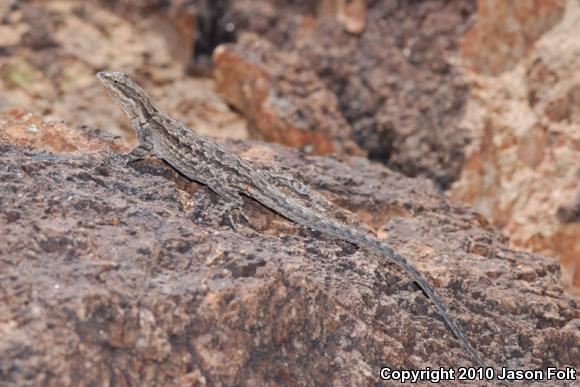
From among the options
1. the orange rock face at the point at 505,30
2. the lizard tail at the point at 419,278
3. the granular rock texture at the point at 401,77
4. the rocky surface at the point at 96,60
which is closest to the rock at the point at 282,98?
the granular rock texture at the point at 401,77

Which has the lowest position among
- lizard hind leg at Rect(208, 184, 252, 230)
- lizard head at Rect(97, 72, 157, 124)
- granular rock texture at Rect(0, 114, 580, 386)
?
granular rock texture at Rect(0, 114, 580, 386)

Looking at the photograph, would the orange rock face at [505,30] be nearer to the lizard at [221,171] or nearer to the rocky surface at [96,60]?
the rocky surface at [96,60]

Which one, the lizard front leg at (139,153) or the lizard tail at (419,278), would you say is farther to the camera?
the lizard front leg at (139,153)

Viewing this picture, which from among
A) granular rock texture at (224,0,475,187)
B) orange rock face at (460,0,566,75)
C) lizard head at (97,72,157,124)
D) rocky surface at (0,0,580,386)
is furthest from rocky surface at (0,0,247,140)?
lizard head at (97,72,157,124)

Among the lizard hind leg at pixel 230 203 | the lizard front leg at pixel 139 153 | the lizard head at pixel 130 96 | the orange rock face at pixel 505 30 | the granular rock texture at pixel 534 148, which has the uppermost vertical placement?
the orange rock face at pixel 505 30

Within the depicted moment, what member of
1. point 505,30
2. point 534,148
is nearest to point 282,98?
point 505,30

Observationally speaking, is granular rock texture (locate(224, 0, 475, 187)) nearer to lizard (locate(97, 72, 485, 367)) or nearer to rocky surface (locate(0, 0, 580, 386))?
rocky surface (locate(0, 0, 580, 386))

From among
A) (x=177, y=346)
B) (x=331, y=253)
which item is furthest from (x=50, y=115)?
(x=177, y=346)
